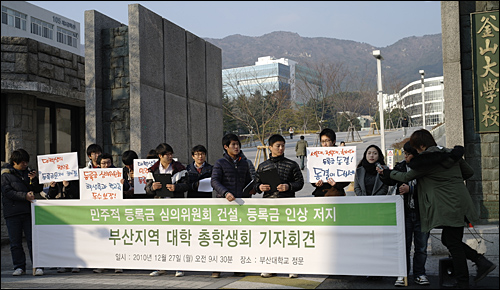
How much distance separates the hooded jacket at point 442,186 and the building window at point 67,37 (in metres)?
70.1

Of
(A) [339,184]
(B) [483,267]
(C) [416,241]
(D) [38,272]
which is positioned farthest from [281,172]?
(D) [38,272]

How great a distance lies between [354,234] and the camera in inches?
248

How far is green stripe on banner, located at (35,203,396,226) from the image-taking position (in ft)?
20.6

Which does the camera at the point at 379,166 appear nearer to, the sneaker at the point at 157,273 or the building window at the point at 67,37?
the sneaker at the point at 157,273

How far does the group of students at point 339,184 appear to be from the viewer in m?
5.87

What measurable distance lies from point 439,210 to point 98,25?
8120mm

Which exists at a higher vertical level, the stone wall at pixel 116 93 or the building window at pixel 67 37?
the building window at pixel 67 37

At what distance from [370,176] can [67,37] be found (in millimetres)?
72067

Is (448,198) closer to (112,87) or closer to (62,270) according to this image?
(62,270)

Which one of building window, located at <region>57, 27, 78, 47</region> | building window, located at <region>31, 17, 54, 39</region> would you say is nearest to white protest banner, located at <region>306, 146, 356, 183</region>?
building window, located at <region>31, 17, 54, 39</region>

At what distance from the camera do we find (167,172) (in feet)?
24.8

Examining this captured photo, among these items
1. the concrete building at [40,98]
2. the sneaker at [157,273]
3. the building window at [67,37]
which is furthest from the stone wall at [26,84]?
the building window at [67,37]

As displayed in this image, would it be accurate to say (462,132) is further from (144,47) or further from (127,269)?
(144,47)

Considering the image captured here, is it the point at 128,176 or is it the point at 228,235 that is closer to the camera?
the point at 228,235
